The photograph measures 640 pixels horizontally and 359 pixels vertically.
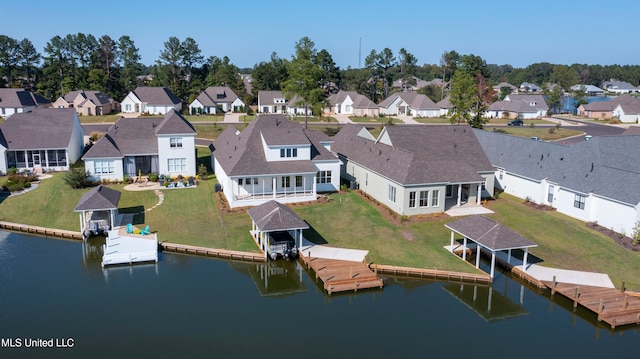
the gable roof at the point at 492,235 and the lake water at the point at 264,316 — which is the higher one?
the gable roof at the point at 492,235

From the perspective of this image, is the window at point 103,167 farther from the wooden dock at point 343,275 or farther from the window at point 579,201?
the window at point 579,201

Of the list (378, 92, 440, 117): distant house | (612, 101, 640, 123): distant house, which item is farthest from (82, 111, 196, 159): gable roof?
(612, 101, 640, 123): distant house

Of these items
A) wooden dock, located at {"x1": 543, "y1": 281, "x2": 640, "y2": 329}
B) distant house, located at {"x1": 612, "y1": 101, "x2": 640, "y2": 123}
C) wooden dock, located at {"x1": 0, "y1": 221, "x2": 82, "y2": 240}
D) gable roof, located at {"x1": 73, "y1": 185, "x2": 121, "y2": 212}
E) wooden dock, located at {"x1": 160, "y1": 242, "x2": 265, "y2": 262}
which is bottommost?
wooden dock, located at {"x1": 543, "y1": 281, "x2": 640, "y2": 329}

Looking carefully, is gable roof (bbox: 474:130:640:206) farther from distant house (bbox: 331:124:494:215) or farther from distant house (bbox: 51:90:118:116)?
distant house (bbox: 51:90:118:116)

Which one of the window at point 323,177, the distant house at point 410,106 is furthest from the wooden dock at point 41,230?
the distant house at point 410,106

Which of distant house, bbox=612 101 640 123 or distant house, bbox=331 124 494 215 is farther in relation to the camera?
distant house, bbox=612 101 640 123

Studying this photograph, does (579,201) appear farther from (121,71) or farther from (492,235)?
(121,71)
